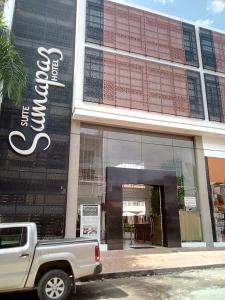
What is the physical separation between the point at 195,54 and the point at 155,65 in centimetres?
375

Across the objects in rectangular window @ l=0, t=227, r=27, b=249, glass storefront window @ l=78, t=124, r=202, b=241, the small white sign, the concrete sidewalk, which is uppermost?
glass storefront window @ l=78, t=124, r=202, b=241

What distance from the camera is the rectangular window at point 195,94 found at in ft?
61.8

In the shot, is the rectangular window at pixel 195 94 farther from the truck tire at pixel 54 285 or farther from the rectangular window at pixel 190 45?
the truck tire at pixel 54 285

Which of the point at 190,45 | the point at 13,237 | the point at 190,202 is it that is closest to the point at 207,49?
the point at 190,45

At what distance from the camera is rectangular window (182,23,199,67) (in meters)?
20.1

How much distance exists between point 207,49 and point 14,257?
64.9 ft

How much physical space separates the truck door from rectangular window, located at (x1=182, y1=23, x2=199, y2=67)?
17225 mm

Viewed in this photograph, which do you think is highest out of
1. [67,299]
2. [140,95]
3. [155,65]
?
[155,65]

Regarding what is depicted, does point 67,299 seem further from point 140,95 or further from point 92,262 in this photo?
point 140,95

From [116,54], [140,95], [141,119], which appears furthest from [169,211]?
[116,54]

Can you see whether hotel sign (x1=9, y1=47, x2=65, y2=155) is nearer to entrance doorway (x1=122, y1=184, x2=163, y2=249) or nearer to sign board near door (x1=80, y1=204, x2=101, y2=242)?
sign board near door (x1=80, y1=204, x2=101, y2=242)

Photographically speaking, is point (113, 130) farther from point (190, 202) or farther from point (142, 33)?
point (142, 33)

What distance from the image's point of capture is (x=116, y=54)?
17891 mm

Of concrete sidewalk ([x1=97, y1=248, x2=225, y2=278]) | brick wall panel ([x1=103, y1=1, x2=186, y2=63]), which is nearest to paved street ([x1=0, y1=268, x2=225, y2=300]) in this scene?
concrete sidewalk ([x1=97, y1=248, x2=225, y2=278])
